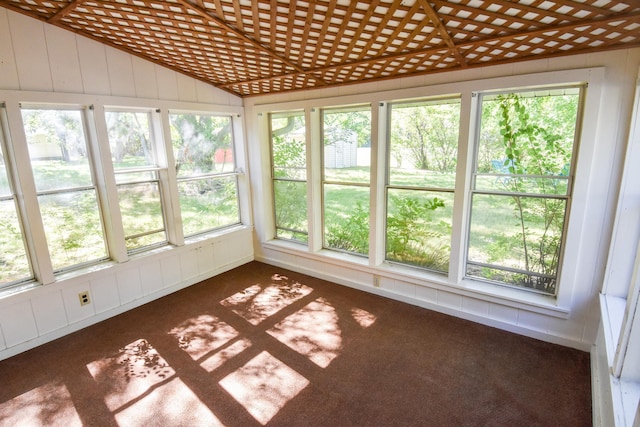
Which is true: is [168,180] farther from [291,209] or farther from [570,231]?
[570,231]

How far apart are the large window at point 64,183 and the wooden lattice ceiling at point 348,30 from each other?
79 centimetres

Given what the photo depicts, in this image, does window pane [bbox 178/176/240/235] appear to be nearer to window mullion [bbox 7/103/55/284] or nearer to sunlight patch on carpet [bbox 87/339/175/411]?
window mullion [bbox 7/103/55/284]

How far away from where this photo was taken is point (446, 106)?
2.96 metres

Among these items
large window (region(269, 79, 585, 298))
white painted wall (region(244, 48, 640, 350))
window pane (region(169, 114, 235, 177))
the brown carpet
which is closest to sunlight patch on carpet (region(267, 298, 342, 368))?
the brown carpet

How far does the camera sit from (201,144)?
157 inches

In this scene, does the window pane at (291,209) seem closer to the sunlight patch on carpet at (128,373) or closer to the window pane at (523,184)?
the window pane at (523,184)

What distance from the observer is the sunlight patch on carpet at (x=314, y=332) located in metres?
2.63

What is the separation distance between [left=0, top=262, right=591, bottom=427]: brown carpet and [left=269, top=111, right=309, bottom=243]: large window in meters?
1.32

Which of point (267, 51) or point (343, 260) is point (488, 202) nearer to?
point (343, 260)

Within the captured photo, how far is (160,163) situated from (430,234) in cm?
296

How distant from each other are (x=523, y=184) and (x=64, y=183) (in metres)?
→ 3.96

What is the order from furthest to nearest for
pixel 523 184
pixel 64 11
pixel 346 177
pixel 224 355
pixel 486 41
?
pixel 346 177 < pixel 523 184 < pixel 224 355 < pixel 64 11 < pixel 486 41

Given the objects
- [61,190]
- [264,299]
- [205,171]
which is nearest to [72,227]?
[61,190]

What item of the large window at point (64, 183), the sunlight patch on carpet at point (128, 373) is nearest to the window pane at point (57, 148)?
the large window at point (64, 183)
